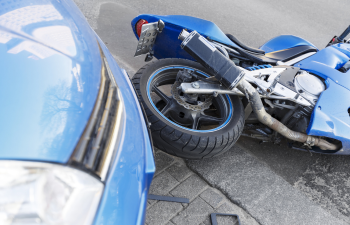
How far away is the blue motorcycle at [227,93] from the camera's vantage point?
6.77 feet

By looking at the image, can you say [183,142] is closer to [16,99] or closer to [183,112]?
[183,112]

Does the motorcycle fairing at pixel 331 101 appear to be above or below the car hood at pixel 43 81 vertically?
below

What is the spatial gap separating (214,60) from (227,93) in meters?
0.33

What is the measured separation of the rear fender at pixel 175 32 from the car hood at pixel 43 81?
1.18m

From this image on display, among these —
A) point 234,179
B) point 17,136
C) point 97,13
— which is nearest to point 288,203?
point 234,179

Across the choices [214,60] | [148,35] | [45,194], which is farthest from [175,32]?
[45,194]

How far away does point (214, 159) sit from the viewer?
8.02 ft

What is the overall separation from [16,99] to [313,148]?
234 cm

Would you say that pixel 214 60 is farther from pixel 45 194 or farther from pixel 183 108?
pixel 45 194

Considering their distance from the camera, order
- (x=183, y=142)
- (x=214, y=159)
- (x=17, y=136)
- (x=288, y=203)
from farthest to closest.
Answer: (x=214, y=159) < (x=288, y=203) < (x=183, y=142) < (x=17, y=136)

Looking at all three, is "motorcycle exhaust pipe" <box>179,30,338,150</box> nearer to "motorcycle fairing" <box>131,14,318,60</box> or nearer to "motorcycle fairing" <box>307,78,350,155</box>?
"motorcycle fairing" <box>131,14,318,60</box>

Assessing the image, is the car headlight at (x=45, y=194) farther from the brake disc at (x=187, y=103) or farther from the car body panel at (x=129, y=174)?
the brake disc at (x=187, y=103)

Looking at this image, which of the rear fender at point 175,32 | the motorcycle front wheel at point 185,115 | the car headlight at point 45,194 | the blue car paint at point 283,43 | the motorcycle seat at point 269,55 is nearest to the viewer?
the car headlight at point 45,194

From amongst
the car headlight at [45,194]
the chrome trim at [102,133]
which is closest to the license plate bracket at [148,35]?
the chrome trim at [102,133]
